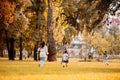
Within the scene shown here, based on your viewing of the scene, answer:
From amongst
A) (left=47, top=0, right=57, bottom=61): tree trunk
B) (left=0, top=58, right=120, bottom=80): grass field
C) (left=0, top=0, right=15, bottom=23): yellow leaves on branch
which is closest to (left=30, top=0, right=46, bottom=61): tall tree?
(left=47, top=0, right=57, bottom=61): tree trunk

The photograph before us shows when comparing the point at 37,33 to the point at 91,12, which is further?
the point at 37,33

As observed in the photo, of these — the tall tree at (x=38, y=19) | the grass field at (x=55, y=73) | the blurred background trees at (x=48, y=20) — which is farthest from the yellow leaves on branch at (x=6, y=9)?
the tall tree at (x=38, y=19)

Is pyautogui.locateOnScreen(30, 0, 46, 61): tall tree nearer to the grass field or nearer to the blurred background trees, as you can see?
the blurred background trees

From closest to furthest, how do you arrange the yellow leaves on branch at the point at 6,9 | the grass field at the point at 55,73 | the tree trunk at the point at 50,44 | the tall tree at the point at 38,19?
the grass field at the point at 55,73 < the yellow leaves on branch at the point at 6,9 < the tree trunk at the point at 50,44 < the tall tree at the point at 38,19

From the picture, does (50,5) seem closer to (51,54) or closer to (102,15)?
(51,54)

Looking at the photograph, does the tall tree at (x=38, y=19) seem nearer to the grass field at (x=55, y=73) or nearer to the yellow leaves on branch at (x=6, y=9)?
the yellow leaves on branch at (x=6, y=9)

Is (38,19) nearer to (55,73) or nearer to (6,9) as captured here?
(6,9)

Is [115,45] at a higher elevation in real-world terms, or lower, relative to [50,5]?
lower

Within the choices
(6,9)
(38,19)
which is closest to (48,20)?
(38,19)

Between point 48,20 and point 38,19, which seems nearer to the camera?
point 48,20

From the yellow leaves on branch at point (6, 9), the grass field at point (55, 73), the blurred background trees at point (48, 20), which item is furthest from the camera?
the yellow leaves on branch at point (6, 9)

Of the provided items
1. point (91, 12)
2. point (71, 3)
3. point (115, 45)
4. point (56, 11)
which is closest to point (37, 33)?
A: point (56, 11)

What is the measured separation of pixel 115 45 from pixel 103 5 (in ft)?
345

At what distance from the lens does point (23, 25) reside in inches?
2096
